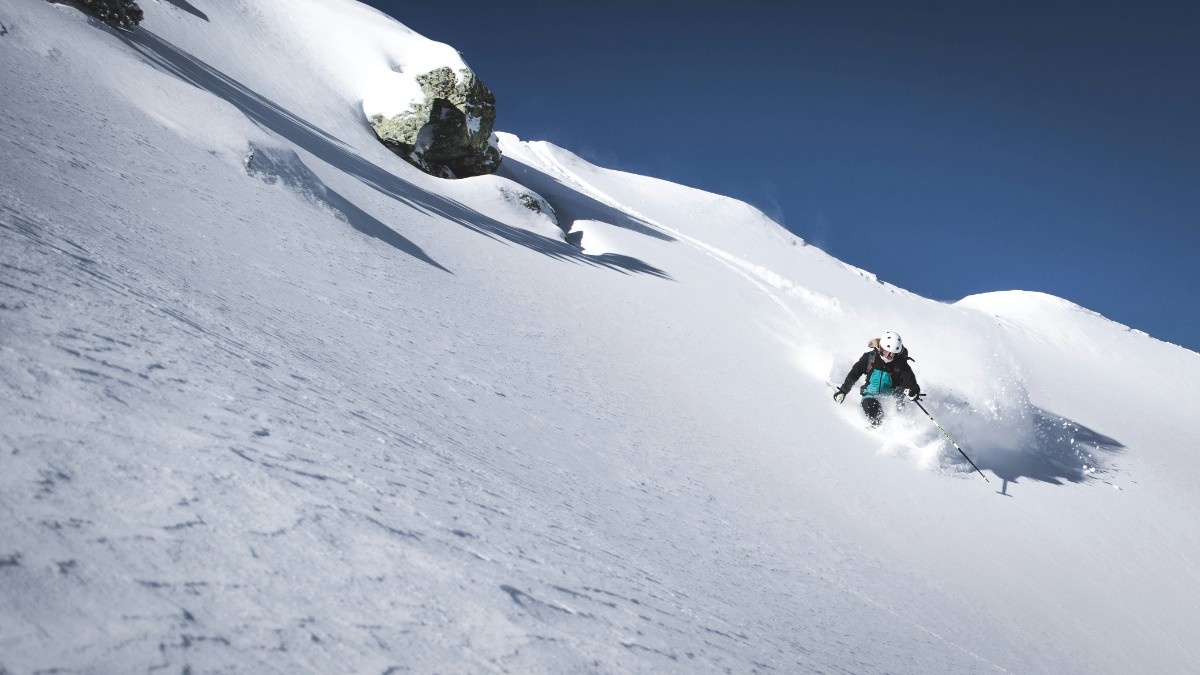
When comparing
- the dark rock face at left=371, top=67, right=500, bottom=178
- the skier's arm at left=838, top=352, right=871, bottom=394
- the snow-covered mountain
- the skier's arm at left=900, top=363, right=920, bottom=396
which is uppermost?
the dark rock face at left=371, top=67, right=500, bottom=178

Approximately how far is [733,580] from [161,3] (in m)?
18.8

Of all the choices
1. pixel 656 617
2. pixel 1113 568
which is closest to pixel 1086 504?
pixel 1113 568

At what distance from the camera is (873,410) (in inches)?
285

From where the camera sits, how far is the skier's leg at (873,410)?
23.6 ft

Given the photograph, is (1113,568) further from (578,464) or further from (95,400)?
(95,400)

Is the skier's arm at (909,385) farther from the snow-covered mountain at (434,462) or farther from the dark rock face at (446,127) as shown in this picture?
the dark rock face at (446,127)

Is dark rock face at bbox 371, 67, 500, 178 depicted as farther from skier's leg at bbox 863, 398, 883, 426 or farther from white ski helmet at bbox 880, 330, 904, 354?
skier's leg at bbox 863, 398, 883, 426

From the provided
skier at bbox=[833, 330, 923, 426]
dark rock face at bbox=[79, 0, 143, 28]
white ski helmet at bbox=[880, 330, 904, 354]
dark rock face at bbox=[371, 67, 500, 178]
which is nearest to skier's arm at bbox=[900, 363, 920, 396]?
skier at bbox=[833, 330, 923, 426]

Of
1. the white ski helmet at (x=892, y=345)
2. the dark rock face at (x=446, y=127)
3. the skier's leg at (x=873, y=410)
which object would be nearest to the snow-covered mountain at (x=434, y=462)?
the skier's leg at (x=873, y=410)

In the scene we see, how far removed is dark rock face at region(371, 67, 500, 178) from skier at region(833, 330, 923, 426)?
13.8m

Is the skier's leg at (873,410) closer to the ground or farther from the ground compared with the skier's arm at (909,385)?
closer to the ground

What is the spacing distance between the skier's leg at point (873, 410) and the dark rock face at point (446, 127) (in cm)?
1419

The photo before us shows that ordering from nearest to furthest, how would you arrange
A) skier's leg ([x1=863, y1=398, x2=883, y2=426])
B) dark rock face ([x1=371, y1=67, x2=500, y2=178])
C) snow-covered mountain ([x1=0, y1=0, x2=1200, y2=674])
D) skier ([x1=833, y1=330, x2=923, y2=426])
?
1. snow-covered mountain ([x1=0, y1=0, x2=1200, y2=674])
2. skier's leg ([x1=863, y1=398, x2=883, y2=426])
3. skier ([x1=833, y1=330, x2=923, y2=426])
4. dark rock face ([x1=371, y1=67, x2=500, y2=178])

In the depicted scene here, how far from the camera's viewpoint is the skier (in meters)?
7.49
